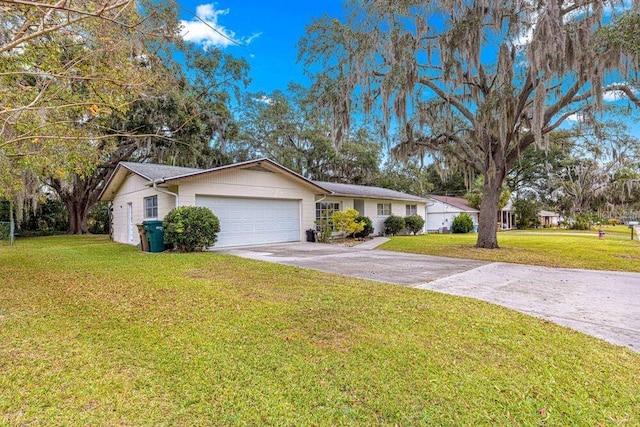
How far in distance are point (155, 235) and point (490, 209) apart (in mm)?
11665

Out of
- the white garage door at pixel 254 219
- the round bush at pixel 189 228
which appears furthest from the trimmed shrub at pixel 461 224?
the round bush at pixel 189 228

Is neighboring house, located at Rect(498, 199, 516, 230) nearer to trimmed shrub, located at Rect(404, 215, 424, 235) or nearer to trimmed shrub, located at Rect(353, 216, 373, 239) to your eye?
trimmed shrub, located at Rect(404, 215, 424, 235)

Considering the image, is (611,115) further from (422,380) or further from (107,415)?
(107,415)

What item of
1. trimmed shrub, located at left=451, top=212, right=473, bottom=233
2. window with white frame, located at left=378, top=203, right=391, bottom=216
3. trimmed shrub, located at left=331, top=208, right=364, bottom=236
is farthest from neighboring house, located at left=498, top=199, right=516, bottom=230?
trimmed shrub, located at left=331, top=208, right=364, bottom=236

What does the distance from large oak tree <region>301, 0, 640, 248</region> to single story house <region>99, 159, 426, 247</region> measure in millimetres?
3886

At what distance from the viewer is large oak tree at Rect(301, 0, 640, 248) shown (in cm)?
872

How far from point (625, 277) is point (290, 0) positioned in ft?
37.9

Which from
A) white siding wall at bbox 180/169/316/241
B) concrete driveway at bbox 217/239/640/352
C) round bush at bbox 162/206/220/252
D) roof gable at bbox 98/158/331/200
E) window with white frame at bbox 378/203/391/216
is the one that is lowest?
concrete driveway at bbox 217/239/640/352

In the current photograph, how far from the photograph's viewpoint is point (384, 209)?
20.8 metres

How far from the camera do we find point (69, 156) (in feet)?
20.3

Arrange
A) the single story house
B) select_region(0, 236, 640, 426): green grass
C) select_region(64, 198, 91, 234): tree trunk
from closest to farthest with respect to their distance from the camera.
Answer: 1. select_region(0, 236, 640, 426): green grass
2. the single story house
3. select_region(64, 198, 91, 234): tree trunk

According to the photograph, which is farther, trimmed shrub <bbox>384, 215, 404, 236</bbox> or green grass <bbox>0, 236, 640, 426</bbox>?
trimmed shrub <bbox>384, 215, 404, 236</bbox>

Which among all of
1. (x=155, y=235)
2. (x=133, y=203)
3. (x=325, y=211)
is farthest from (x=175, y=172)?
(x=325, y=211)

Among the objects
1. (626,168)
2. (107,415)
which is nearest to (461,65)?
(107,415)
